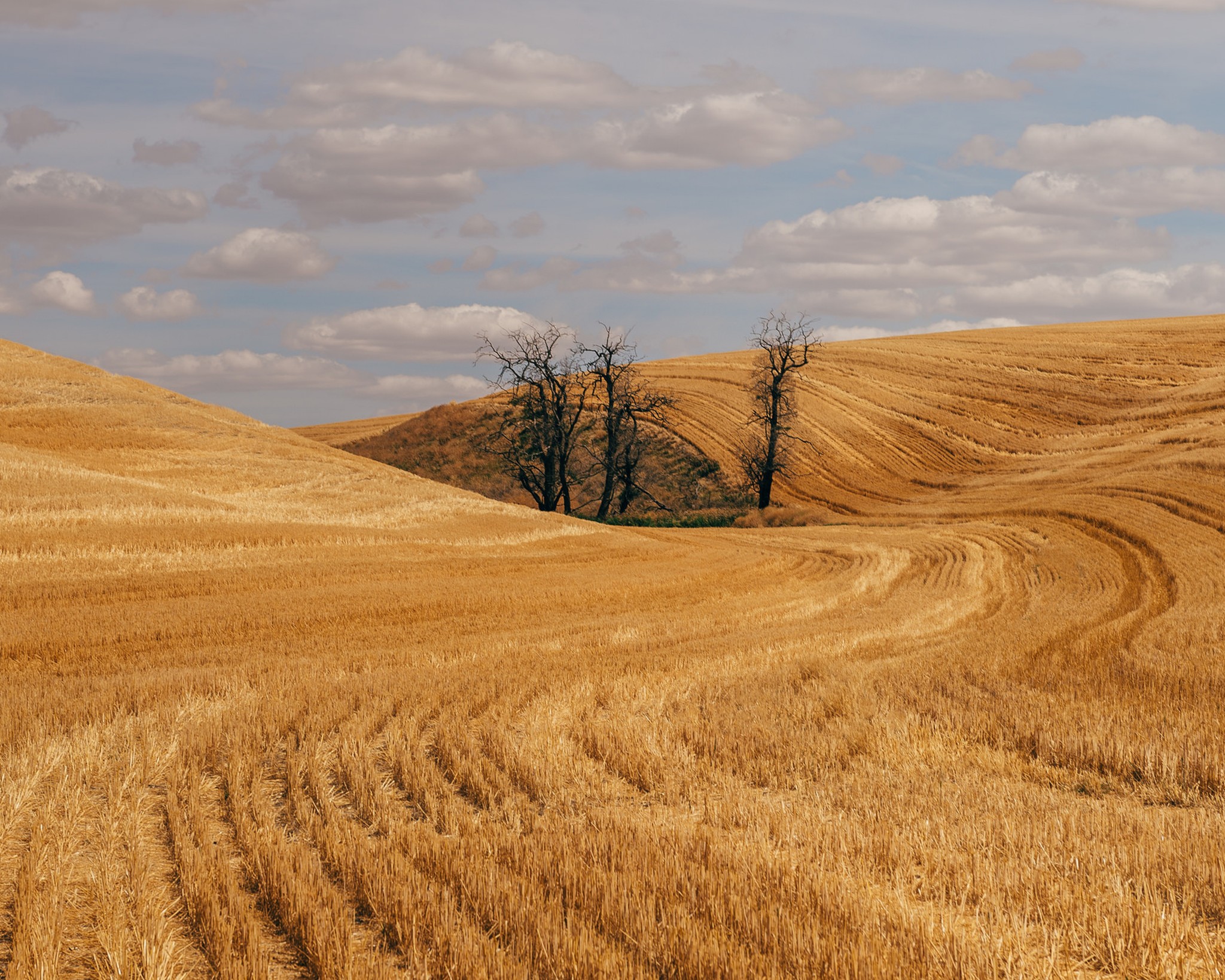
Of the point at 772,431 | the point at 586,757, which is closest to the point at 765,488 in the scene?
the point at 772,431

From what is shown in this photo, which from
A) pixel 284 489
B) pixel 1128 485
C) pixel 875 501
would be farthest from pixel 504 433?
pixel 1128 485

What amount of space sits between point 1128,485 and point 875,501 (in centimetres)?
1511

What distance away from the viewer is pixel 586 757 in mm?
9336

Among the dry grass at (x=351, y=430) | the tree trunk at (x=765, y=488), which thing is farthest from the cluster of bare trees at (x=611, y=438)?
the dry grass at (x=351, y=430)

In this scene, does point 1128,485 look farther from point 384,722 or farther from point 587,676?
point 384,722

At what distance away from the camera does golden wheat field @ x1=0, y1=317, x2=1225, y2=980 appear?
544cm

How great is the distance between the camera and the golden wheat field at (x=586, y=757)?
17.8 feet

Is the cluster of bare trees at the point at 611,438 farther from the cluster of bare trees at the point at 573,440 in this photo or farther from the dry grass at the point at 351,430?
the dry grass at the point at 351,430

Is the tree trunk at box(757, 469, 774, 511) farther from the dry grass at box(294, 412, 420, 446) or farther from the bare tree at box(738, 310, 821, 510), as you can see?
the dry grass at box(294, 412, 420, 446)

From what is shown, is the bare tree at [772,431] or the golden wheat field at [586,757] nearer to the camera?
the golden wheat field at [586,757]

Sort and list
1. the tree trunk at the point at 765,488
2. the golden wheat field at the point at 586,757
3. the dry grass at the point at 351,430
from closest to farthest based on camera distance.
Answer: the golden wheat field at the point at 586,757 < the tree trunk at the point at 765,488 < the dry grass at the point at 351,430

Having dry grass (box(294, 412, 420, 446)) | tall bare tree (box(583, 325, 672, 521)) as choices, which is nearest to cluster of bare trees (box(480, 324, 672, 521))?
tall bare tree (box(583, 325, 672, 521))

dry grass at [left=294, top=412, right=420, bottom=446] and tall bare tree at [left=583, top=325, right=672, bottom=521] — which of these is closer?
tall bare tree at [left=583, top=325, right=672, bottom=521]

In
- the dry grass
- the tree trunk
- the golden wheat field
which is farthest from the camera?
the dry grass
